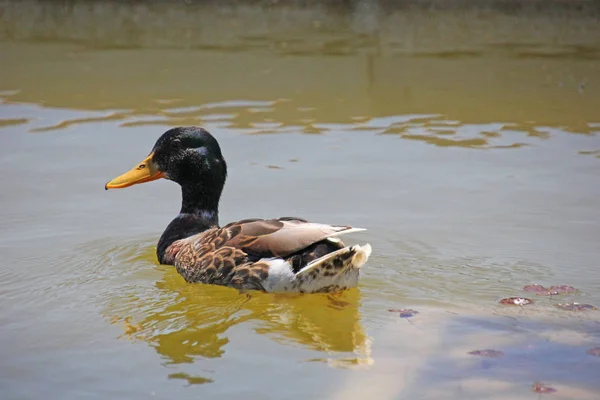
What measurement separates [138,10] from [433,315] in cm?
936

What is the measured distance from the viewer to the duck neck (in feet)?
23.2

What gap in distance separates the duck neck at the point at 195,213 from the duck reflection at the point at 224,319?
1.92 ft

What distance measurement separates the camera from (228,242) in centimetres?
644

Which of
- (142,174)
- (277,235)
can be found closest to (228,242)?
(277,235)

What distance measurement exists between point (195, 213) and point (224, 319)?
150 centimetres

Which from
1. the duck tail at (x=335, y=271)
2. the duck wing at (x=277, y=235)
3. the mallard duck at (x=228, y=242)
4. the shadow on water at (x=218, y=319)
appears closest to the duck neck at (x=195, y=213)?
the mallard duck at (x=228, y=242)

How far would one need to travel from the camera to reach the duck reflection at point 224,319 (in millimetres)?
5383

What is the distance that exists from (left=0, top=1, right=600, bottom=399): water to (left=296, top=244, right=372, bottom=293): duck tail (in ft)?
0.38

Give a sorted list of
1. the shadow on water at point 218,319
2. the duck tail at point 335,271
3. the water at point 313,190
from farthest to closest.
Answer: the duck tail at point 335,271 → the shadow on water at point 218,319 → the water at point 313,190

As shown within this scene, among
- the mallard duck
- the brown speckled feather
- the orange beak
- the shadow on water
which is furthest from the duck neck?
the shadow on water

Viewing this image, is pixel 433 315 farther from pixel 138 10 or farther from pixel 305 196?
pixel 138 10

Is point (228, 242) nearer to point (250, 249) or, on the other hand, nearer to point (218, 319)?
point (250, 249)

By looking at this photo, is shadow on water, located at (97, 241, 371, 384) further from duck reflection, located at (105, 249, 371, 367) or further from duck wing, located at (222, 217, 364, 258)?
duck wing, located at (222, 217, 364, 258)

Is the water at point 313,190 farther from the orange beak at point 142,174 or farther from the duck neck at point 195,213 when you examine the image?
the orange beak at point 142,174
